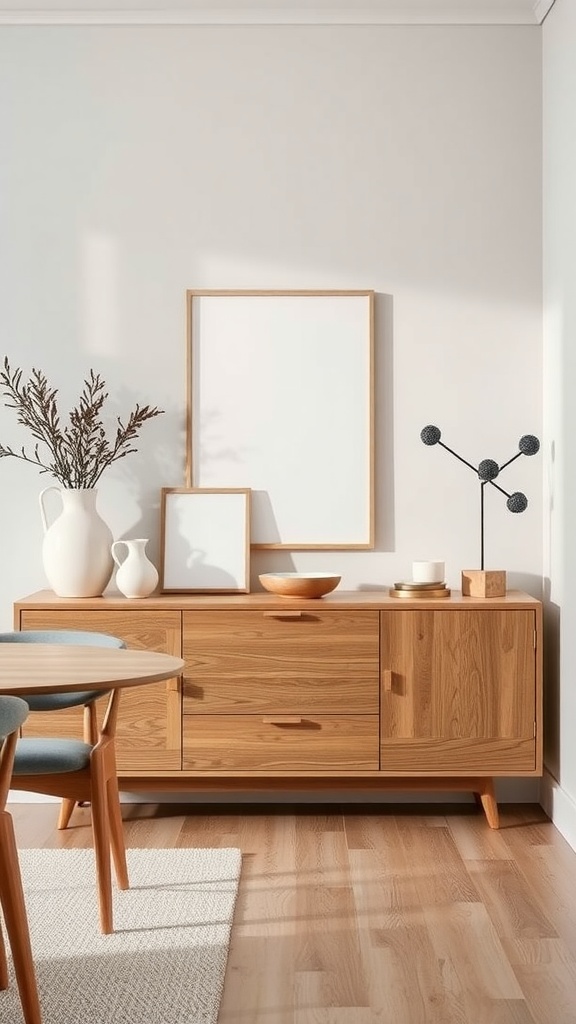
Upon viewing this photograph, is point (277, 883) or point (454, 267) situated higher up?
point (454, 267)

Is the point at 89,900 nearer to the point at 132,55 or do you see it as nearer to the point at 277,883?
the point at 277,883

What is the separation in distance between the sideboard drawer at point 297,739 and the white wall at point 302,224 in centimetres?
62

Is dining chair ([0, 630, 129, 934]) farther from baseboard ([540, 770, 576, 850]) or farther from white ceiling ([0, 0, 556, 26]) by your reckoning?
white ceiling ([0, 0, 556, 26])

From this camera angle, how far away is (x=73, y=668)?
8.43ft

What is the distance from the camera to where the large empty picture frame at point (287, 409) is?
4.11 metres

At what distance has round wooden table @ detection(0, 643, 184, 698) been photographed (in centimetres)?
233

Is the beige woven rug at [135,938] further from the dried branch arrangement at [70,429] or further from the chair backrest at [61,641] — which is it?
the dried branch arrangement at [70,429]

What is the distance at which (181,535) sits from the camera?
4074 mm

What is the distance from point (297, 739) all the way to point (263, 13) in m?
2.67

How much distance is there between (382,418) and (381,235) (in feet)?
2.26

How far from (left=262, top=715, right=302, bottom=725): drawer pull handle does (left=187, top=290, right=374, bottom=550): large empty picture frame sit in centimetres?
69

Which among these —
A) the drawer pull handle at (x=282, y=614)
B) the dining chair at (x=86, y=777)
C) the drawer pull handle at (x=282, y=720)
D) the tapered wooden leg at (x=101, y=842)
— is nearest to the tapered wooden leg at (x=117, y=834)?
the dining chair at (x=86, y=777)

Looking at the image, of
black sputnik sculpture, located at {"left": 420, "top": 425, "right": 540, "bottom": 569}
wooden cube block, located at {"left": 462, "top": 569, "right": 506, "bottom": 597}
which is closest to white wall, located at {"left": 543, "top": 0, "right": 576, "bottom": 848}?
black sputnik sculpture, located at {"left": 420, "top": 425, "right": 540, "bottom": 569}

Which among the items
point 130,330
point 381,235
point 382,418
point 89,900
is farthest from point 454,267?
point 89,900
